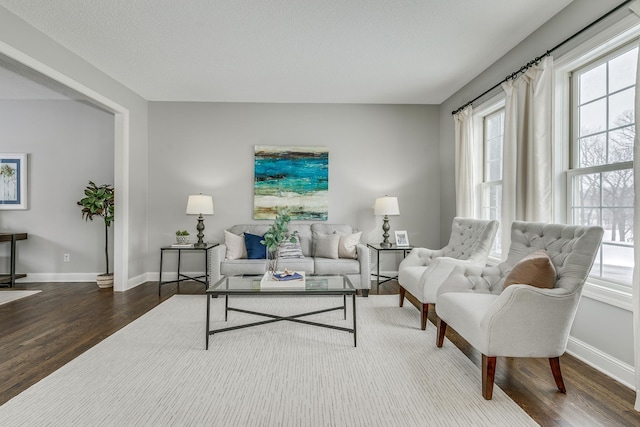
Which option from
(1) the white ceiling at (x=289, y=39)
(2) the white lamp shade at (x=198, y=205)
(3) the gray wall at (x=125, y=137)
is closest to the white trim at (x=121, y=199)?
(3) the gray wall at (x=125, y=137)

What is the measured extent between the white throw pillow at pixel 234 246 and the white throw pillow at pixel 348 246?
128 cm

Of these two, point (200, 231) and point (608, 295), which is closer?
point (608, 295)

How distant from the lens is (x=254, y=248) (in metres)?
4.43

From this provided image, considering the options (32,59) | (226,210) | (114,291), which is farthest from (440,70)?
(114,291)

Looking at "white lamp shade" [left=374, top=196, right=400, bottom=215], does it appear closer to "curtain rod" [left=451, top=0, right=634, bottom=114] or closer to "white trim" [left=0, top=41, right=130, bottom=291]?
"curtain rod" [left=451, top=0, right=634, bottom=114]

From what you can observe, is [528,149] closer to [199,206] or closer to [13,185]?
[199,206]

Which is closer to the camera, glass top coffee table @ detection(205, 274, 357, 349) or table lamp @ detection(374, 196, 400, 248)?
glass top coffee table @ detection(205, 274, 357, 349)

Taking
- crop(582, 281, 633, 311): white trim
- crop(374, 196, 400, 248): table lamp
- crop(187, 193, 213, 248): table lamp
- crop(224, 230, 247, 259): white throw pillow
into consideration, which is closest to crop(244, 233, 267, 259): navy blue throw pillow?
crop(224, 230, 247, 259): white throw pillow

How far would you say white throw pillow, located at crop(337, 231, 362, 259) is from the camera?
14.8ft

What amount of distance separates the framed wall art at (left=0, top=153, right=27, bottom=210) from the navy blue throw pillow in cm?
343

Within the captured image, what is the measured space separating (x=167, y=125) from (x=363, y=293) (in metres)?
3.80

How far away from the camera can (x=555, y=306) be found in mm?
1939

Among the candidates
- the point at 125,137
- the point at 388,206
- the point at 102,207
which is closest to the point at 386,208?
the point at 388,206

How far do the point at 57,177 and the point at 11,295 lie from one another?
68.8 inches
